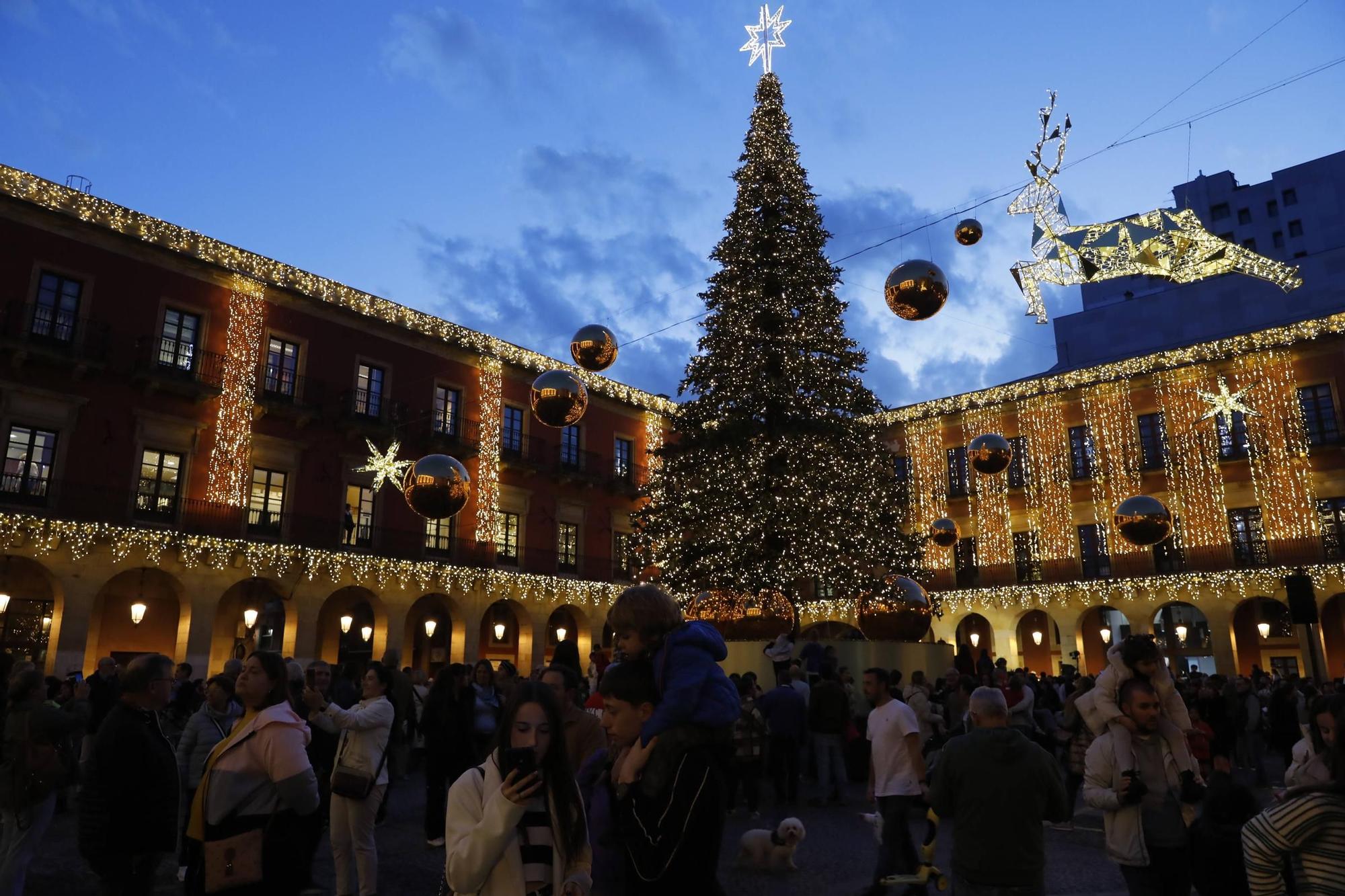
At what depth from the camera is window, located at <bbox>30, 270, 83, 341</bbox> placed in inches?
672

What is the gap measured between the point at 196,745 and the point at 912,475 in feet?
90.9

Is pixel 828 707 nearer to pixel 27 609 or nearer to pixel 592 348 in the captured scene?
pixel 592 348

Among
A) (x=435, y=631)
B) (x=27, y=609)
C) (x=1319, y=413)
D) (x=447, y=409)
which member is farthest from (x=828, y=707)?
(x=1319, y=413)

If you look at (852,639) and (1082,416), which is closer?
(852,639)

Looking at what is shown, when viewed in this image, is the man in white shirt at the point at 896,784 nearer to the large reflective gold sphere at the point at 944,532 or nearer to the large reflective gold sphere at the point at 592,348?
the large reflective gold sphere at the point at 592,348

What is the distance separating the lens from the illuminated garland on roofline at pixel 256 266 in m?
17.3

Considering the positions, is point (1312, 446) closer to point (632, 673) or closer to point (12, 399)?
point (632, 673)

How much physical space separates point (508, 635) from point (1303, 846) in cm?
2427

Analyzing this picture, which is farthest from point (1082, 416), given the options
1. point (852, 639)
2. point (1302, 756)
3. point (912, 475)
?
point (1302, 756)

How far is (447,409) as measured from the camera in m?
24.2

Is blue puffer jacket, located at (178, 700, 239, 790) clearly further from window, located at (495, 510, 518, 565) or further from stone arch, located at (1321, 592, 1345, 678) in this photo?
stone arch, located at (1321, 592, 1345, 678)

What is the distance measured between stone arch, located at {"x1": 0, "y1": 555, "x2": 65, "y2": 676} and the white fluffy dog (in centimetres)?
1566

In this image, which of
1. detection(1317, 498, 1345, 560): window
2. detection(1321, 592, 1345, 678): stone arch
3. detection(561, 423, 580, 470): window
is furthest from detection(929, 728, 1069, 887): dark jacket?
detection(1321, 592, 1345, 678): stone arch

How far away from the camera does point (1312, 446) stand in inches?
915
